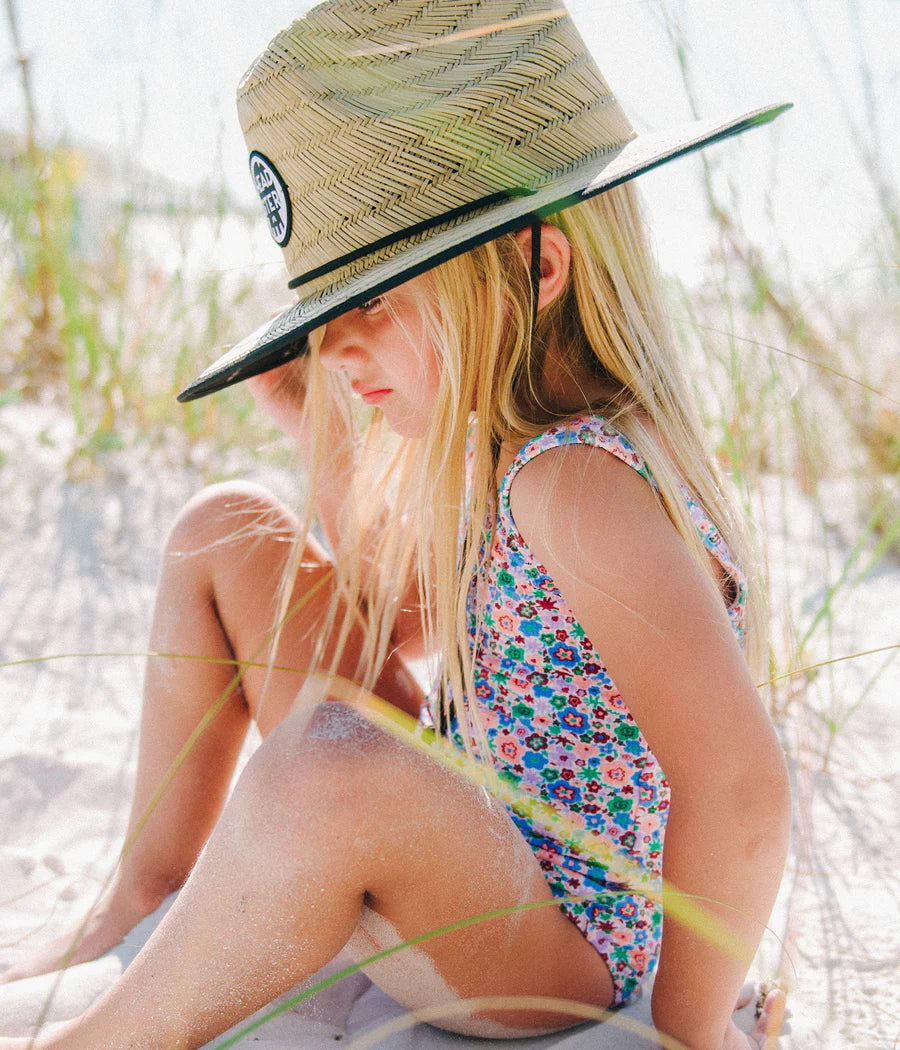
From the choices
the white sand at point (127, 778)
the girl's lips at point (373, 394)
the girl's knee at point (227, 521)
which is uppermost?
the girl's lips at point (373, 394)

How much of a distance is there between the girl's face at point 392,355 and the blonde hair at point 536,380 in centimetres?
2

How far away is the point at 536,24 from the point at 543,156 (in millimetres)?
150

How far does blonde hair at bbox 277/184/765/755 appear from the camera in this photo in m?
1.02

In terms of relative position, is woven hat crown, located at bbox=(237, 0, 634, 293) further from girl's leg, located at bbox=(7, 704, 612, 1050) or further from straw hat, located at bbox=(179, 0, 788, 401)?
girl's leg, located at bbox=(7, 704, 612, 1050)

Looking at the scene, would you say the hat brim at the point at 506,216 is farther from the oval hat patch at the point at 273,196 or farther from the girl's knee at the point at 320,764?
the girl's knee at the point at 320,764

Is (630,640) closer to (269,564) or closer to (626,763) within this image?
(626,763)

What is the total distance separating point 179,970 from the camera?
0.86m

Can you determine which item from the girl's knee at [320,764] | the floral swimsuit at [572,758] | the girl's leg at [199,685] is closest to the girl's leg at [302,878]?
the girl's knee at [320,764]

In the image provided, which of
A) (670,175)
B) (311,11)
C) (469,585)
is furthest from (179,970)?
(670,175)

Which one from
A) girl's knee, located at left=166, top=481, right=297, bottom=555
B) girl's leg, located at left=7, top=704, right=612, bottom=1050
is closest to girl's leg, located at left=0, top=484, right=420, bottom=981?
girl's knee, located at left=166, top=481, right=297, bottom=555

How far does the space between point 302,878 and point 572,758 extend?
36cm

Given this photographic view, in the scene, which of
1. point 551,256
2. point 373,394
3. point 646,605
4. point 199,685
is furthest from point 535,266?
point 199,685

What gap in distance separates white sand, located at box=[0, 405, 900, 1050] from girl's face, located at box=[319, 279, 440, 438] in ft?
2.00

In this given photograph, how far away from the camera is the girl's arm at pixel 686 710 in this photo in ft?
2.69
